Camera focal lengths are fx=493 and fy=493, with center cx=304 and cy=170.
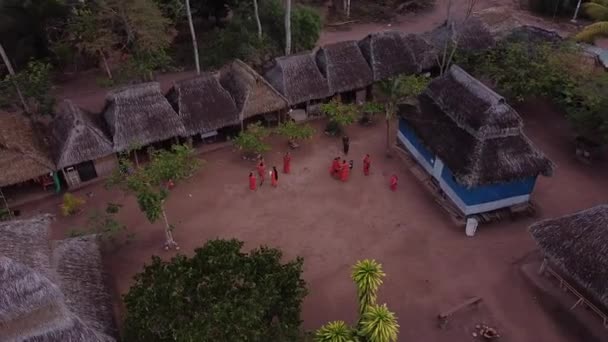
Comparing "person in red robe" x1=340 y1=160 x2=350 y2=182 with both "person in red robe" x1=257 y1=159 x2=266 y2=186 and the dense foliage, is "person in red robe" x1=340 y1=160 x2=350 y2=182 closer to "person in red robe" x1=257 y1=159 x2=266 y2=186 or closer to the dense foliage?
"person in red robe" x1=257 y1=159 x2=266 y2=186

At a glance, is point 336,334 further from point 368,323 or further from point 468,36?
point 468,36

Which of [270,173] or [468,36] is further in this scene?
[468,36]

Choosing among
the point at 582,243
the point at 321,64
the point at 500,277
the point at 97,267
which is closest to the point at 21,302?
the point at 97,267

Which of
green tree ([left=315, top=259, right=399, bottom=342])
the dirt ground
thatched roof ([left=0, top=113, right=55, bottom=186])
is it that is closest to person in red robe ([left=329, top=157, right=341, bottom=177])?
the dirt ground

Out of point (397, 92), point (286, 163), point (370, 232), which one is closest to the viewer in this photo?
point (370, 232)

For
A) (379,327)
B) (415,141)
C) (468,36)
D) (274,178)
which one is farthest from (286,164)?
(468,36)

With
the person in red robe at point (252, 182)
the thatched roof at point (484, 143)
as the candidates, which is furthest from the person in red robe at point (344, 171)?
the person in red robe at point (252, 182)

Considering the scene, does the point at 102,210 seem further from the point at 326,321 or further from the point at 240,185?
the point at 326,321

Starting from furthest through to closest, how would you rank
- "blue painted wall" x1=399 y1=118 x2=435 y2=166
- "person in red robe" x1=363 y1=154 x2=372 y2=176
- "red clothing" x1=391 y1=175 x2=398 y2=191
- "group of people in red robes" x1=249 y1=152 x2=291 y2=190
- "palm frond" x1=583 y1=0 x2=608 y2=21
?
"palm frond" x1=583 y1=0 x2=608 y2=21 → "person in red robe" x1=363 y1=154 x2=372 y2=176 → "blue painted wall" x1=399 y1=118 x2=435 y2=166 → "group of people in red robes" x1=249 y1=152 x2=291 y2=190 → "red clothing" x1=391 y1=175 x2=398 y2=191
